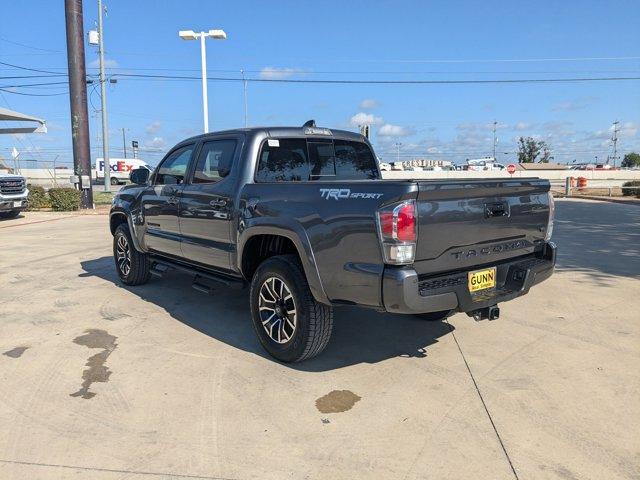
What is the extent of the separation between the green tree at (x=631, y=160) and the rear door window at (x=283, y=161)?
12795cm

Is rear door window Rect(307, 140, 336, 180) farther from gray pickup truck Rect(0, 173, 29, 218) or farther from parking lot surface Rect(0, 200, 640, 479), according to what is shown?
gray pickup truck Rect(0, 173, 29, 218)

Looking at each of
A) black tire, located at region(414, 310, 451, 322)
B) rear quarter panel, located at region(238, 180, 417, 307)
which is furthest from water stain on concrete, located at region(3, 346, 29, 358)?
black tire, located at region(414, 310, 451, 322)

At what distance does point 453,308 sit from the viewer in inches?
142

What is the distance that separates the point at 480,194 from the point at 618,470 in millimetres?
1847

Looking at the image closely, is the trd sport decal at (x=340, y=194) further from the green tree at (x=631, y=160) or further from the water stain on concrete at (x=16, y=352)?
the green tree at (x=631, y=160)

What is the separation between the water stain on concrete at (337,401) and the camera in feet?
11.4

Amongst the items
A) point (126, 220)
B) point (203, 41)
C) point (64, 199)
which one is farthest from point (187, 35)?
point (126, 220)

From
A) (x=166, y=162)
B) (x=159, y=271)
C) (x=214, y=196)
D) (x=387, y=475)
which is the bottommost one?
(x=387, y=475)

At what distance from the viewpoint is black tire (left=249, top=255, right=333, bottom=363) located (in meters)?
3.90

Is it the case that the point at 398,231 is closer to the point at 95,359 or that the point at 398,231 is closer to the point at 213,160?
the point at 213,160

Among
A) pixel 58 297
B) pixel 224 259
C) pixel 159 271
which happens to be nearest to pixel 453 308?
pixel 224 259

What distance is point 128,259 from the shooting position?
680 centimetres

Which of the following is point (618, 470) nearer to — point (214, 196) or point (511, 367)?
point (511, 367)

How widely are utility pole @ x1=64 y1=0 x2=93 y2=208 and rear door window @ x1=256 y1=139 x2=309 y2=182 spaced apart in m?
16.9
